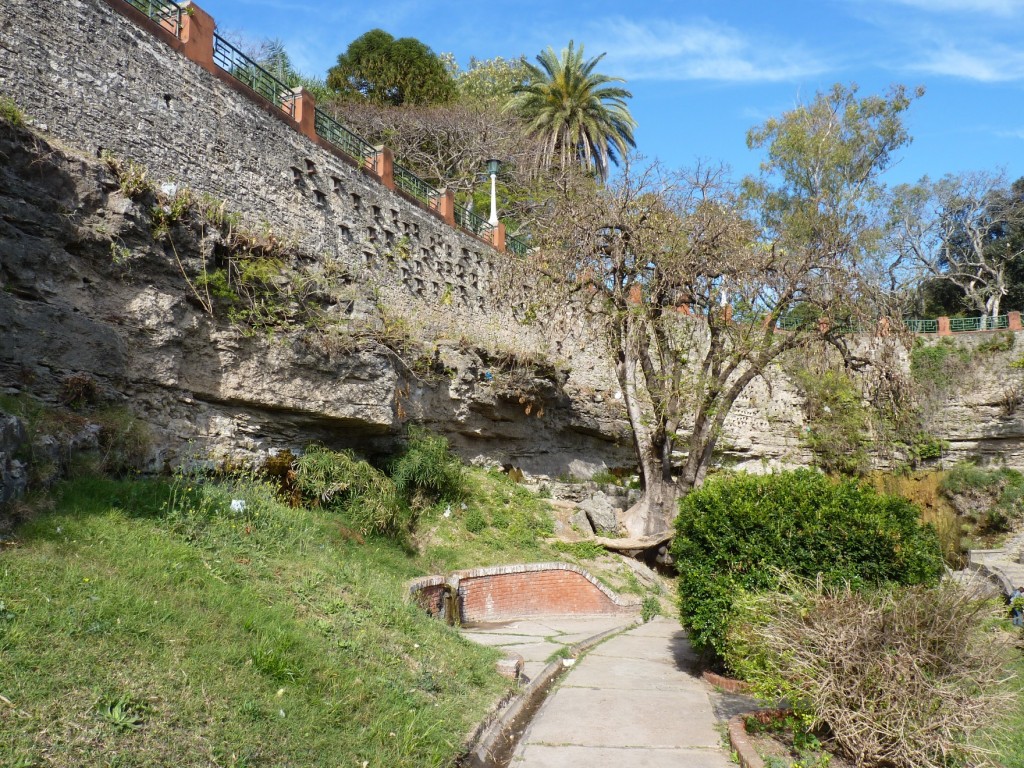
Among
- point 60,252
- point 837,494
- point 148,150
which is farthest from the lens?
point 148,150

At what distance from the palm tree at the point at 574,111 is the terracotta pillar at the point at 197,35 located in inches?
738

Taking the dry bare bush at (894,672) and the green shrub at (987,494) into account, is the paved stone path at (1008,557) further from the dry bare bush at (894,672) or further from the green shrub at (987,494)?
the dry bare bush at (894,672)

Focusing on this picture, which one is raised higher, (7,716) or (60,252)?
(60,252)

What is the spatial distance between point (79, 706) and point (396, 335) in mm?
9409

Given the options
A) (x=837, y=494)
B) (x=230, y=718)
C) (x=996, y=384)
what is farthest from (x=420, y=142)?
(x=230, y=718)

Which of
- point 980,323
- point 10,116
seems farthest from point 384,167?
point 980,323

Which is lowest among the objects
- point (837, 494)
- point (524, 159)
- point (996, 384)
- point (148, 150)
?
point (837, 494)

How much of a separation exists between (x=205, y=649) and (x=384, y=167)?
14.1 meters

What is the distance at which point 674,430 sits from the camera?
15070 millimetres

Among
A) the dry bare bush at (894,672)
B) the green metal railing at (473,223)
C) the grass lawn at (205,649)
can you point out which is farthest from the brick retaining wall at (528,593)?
the green metal railing at (473,223)

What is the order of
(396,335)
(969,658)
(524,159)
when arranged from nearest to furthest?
(969,658) → (396,335) → (524,159)

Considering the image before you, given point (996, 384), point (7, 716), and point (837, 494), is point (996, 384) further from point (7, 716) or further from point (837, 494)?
point (7, 716)

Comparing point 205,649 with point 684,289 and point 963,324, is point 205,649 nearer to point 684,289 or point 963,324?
point 684,289

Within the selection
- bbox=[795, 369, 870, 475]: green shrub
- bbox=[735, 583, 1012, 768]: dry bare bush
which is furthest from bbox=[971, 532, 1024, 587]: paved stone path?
bbox=[735, 583, 1012, 768]: dry bare bush
